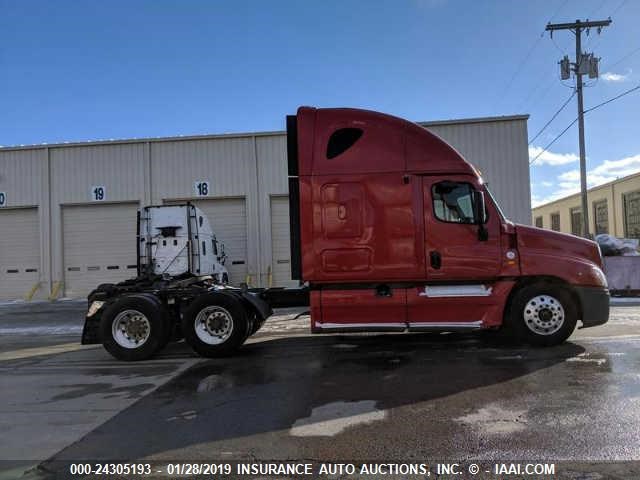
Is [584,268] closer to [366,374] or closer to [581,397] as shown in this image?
[581,397]

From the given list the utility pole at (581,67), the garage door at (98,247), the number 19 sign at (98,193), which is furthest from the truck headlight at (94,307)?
the utility pole at (581,67)

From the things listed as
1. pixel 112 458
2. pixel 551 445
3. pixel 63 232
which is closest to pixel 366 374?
pixel 551 445

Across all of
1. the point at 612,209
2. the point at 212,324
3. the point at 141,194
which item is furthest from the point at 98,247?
the point at 612,209

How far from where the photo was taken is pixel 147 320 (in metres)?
7.99

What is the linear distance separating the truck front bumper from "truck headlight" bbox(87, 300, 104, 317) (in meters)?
7.39

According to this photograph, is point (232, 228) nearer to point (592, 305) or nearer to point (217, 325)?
point (217, 325)

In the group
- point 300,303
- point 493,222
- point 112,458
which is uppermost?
point 493,222

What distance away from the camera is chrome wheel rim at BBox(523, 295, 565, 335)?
7.48 metres

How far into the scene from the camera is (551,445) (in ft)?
13.1

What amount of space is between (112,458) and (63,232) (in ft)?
62.4

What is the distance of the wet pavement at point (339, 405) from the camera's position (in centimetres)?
406

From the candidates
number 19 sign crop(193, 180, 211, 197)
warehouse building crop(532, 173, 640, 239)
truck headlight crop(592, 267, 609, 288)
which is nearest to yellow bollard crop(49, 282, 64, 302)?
number 19 sign crop(193, 180, 211, 197)

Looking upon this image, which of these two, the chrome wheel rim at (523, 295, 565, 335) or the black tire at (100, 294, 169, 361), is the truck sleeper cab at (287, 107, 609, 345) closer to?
the chrome wheel rim at (523, 295, 565, 335)

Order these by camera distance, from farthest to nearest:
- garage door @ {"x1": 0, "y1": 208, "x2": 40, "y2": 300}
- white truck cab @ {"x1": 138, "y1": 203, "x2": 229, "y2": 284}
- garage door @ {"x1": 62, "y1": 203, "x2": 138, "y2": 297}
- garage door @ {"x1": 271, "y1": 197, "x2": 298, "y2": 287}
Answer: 1. garage door @ {"x1": 0, "y1": 208, "x2": 40, "y2": 300}
2. garage door @ {"x1": 62, "y1": 203, "x2": 138, "y2": 297}
3. garage door @ {"x1": 271, "y1": 197, "x2": 298, "y2": 287}
4. white truck cab @ {"x1": 138, "y1": 203, "x2": 229, "y2": 284}
